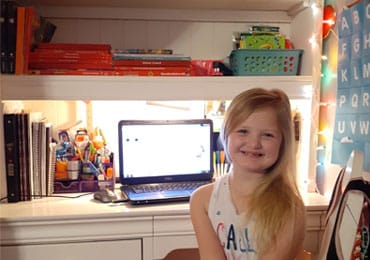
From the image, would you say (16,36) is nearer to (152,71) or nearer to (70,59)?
(70,59)

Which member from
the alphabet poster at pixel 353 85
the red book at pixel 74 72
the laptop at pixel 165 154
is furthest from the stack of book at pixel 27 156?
the alphabet poster at pixel 353 85

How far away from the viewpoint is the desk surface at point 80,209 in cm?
124

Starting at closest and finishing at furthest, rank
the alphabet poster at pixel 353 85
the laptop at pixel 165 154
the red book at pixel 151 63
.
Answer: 1. the alphabet poster at pixel 353 85
2. the red book at pixel 151 63
3. the laptop at pixel 165 154

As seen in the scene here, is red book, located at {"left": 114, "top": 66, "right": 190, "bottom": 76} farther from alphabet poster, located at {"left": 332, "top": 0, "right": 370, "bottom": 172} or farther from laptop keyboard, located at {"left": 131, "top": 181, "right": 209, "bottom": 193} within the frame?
alphabet poster, located at {"left": 332, "top": 0, "right": 370, "bottom": 172}

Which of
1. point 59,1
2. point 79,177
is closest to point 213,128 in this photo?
point 79,177

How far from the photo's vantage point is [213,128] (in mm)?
1670

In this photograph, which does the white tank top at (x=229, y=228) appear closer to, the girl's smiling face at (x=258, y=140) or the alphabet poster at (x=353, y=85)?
the girl's smiling face at (x=258, y=140)

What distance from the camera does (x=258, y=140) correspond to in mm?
1023

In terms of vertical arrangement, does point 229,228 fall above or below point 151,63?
below

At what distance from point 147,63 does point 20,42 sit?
1.48 ft

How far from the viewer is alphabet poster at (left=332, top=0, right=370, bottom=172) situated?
3.85ft

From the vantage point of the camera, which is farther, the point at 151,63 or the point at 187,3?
the point at 187,3

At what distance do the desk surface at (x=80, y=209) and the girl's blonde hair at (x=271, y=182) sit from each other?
316mm

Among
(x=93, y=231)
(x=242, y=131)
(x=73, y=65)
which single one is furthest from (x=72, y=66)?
(x=242, y=131)
